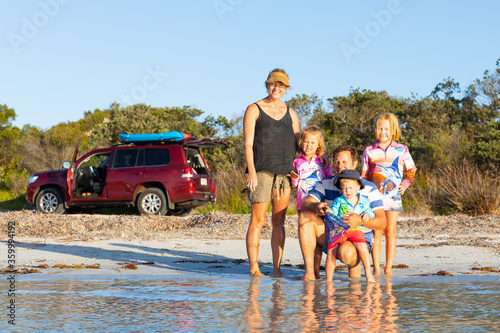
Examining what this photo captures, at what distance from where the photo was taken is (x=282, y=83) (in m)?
6.12

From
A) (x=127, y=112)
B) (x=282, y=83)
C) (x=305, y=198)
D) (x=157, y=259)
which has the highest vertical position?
(x=127, y=112)

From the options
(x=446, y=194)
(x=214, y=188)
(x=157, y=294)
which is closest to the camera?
(x=157, y=294)

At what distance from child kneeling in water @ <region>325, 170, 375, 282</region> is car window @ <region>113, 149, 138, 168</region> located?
33.7 feet

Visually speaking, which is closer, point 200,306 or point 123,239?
point 200,306

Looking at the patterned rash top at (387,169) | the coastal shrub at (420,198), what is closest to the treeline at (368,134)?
the coastal shrub at (420,198)

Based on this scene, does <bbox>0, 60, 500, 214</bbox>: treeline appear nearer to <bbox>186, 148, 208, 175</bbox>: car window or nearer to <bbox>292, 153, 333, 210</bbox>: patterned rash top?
<bbox>186, 148, 208, 175</bbox>: car window

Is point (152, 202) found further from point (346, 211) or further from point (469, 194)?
point (346, 211)

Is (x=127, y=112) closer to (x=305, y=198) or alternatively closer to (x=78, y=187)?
(x=78, y=187)

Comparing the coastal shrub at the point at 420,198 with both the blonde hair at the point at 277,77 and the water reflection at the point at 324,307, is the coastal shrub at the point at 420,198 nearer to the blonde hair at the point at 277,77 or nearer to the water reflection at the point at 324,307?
the blonde hair at the point at 277,77

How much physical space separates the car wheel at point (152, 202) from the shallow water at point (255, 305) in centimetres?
910

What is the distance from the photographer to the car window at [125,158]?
49.8 ft

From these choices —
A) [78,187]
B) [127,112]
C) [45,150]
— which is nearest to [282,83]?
[78,187]

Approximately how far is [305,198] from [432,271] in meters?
1.58

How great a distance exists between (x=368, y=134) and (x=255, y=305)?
2079 centimetres
